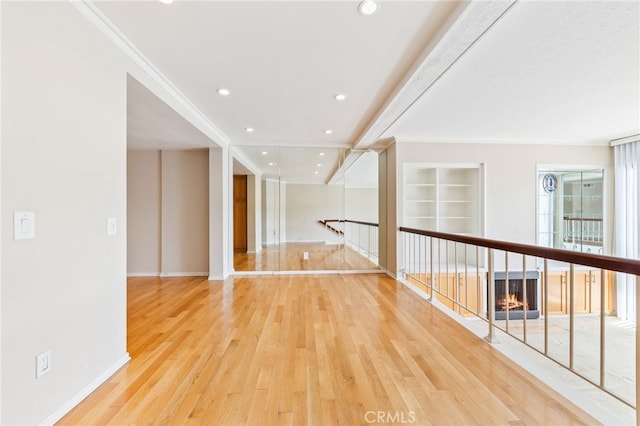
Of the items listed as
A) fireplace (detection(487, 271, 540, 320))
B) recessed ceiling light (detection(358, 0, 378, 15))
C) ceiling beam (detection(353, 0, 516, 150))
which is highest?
recessed ceiling light (detection(358, 0, 378, 15))

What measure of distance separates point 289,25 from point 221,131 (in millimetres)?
2666

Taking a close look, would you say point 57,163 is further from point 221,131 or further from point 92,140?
point 221,131

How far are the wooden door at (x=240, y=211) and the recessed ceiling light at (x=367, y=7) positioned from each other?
19.1 feet

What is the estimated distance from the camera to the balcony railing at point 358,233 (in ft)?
17.0

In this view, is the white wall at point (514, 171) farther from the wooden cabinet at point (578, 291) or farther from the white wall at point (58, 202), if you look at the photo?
the white wall at point (58, 202)

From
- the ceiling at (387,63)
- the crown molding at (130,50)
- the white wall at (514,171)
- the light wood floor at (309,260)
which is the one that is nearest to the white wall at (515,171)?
the white wall at (514,171)

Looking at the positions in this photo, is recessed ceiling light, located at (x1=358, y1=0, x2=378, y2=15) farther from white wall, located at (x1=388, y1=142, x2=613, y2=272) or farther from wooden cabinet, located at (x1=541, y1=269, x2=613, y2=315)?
wooden cabinet, located at (x1=541, y1=269, x2=613, y2=315)

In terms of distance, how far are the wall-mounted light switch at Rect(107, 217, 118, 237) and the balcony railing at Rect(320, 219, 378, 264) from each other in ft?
12.5

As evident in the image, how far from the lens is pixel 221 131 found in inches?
158

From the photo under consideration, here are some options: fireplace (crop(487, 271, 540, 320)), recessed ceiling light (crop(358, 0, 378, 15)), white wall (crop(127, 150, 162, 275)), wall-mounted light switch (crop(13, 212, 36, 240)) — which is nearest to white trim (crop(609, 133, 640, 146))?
fireplace (crop(487, 271, 540, 320))

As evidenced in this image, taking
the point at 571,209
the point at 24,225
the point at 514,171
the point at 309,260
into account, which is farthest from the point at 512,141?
the point at 24,225

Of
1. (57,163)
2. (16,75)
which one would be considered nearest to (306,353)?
(57,163)

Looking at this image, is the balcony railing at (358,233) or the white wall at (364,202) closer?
the balcony railing at (358,233)

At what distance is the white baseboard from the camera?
4.35 ft
